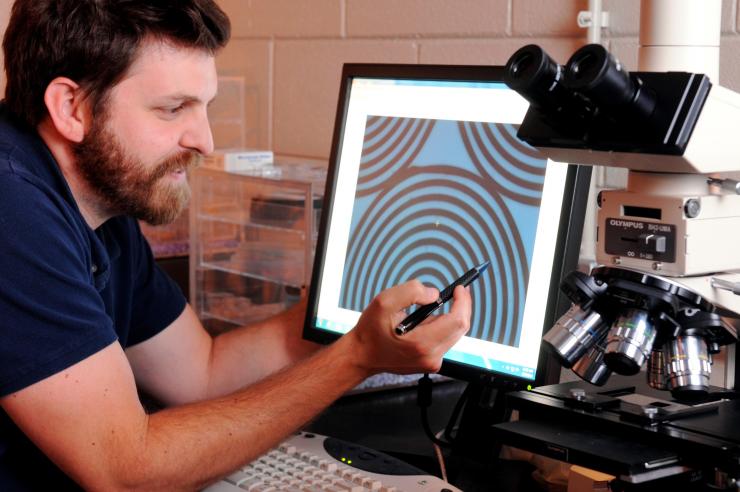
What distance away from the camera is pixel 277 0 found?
2387 millimetres

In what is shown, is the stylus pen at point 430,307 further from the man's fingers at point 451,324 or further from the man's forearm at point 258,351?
the man's forearm at point 258,351

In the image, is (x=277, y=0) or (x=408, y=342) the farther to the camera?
(x=277, y=0)

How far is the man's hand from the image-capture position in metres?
1.15

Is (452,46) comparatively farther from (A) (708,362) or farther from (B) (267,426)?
(A) (708,362)

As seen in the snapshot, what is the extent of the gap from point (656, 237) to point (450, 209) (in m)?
0.43

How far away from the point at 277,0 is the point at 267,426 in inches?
55.3

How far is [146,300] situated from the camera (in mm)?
1627

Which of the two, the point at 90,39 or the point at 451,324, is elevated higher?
the point at 90,39

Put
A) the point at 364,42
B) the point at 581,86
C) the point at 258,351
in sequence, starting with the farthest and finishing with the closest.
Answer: the point at 364,42 → the point at 258,351 → the point at 581,86

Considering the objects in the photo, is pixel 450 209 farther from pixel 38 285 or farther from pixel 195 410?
pixel 38 285

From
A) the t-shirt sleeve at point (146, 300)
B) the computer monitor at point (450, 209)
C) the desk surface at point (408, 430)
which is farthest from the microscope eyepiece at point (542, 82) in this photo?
the t-shirt sleeve at point (146, 300)

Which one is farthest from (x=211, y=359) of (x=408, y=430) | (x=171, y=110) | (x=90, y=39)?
(x=90, y=39)

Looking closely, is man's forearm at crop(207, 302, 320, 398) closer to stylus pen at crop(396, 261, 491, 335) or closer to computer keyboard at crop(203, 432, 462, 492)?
computer keyboard at crop(203, 432, 462, 492)

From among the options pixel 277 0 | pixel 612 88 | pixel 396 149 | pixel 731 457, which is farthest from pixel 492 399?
pixel 277 0
